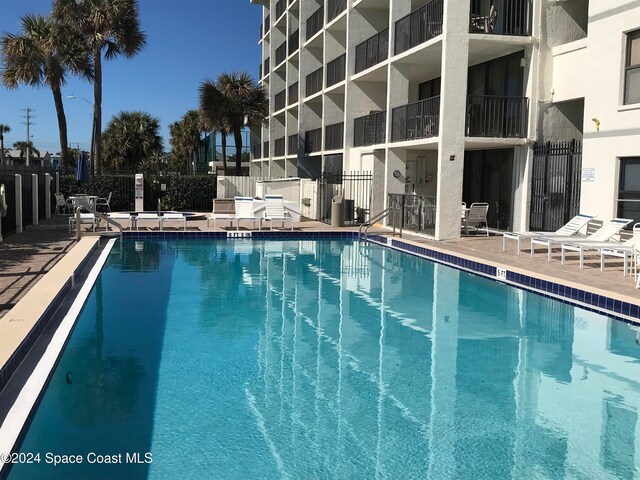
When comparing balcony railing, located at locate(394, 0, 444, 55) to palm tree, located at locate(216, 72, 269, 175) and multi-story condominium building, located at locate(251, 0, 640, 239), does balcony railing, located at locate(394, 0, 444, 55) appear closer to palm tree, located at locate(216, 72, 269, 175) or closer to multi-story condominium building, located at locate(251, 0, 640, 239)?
multi-story condominium building, located at locate(251, 0, 640, 239)

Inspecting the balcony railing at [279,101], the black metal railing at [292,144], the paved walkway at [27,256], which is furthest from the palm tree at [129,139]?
the paved walkway at [27,256]

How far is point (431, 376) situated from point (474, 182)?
14114 mm

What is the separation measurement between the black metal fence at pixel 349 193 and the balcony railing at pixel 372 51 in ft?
12.3

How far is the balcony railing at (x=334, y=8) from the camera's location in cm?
2408

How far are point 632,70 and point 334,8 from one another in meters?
14.9

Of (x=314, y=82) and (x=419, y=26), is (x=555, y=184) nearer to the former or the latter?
(x=419, y=26)

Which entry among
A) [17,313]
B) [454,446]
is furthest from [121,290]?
[454,446]

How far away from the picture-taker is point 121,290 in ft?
33.2

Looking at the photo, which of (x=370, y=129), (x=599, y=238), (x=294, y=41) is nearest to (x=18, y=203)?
(x=370, y=129)

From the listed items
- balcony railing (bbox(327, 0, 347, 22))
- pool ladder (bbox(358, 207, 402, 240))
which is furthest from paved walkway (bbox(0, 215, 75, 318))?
balcony railing (bbox(327, 0, 347, 22))

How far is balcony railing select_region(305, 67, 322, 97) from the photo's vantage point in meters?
27.7

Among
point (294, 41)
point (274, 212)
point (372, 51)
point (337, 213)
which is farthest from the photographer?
point (294, 41)

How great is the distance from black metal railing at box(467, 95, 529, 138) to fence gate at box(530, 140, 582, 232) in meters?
0.74

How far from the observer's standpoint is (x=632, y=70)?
1268 cm
